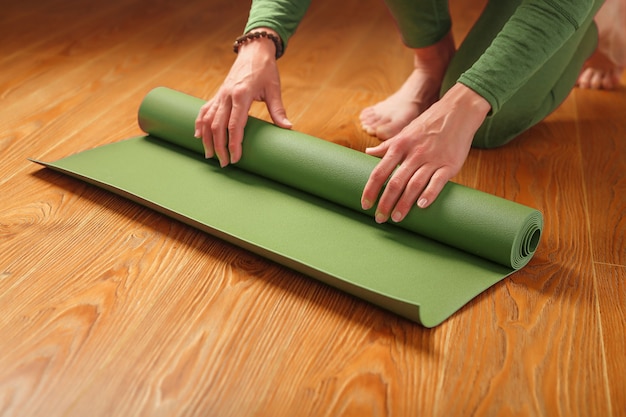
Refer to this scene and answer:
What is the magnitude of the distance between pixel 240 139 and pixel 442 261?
524mm

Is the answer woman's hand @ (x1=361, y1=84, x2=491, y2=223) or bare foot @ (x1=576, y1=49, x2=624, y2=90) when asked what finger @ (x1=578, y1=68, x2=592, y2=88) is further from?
woman's hand @ (x1=361, y1=84, x2=491, y2=223)

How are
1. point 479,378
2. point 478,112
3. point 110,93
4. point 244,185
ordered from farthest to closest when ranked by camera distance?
point 110,93 → point 244,185 → point 478,112 → point 479,378

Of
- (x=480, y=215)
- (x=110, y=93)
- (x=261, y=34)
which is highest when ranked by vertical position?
(x=261, y=34)

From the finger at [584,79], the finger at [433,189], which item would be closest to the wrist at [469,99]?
the finger at [433,189]

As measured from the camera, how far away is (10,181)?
1507 millimetres

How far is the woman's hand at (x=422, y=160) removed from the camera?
49.6 inches

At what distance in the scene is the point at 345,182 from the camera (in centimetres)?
135

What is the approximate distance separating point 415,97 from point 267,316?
98 cm

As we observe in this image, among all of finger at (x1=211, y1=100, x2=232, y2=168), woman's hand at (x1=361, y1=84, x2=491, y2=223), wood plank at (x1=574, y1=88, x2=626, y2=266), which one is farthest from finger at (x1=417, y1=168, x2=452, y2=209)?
finger at (x1=211, y1=100, x2=232, y2=168)

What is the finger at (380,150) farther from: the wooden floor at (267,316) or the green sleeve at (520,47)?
the wooden floor at (267,316)

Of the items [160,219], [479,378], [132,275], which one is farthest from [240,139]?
[479,378]

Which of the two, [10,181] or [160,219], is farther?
[10,181]

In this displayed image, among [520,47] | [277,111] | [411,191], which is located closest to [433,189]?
[411,191]

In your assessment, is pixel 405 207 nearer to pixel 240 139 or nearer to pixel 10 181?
pixel 240 139
